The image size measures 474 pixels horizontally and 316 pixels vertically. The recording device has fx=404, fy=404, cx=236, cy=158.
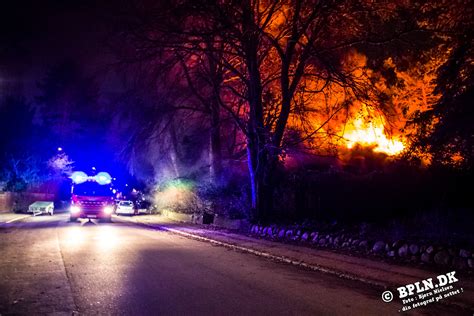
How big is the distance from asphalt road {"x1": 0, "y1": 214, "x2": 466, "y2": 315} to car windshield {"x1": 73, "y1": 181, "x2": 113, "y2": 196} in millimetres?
14454

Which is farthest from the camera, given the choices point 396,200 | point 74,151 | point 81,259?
point 74,151

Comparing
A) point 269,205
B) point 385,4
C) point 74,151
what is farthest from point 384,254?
point 74,151

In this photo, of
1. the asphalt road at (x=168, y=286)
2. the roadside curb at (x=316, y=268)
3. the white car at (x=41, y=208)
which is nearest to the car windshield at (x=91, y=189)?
the roadside curb at (x=316, y=268)

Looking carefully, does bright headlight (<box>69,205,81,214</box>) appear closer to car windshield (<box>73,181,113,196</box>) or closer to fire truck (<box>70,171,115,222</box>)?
fire truck (<box>70,171,115,222</box>)

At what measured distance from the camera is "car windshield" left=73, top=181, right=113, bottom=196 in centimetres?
2718

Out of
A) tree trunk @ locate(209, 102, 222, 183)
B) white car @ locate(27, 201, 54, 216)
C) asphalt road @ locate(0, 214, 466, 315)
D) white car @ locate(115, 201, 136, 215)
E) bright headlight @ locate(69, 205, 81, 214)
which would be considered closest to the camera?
asphalt road @ locate(0, 214, 466, 315)

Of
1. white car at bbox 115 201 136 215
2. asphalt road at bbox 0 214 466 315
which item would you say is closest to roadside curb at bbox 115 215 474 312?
asphalt road at bbox 0 214 466 315

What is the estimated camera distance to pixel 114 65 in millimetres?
17688

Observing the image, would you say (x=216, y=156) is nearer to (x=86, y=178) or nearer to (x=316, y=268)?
(x=86, y=178)

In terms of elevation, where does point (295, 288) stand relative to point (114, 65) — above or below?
below

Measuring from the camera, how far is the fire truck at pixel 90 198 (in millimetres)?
26641

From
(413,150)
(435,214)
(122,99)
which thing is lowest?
(435,214)

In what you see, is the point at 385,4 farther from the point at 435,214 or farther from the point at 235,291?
the point at 235,291

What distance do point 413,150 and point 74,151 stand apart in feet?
259
